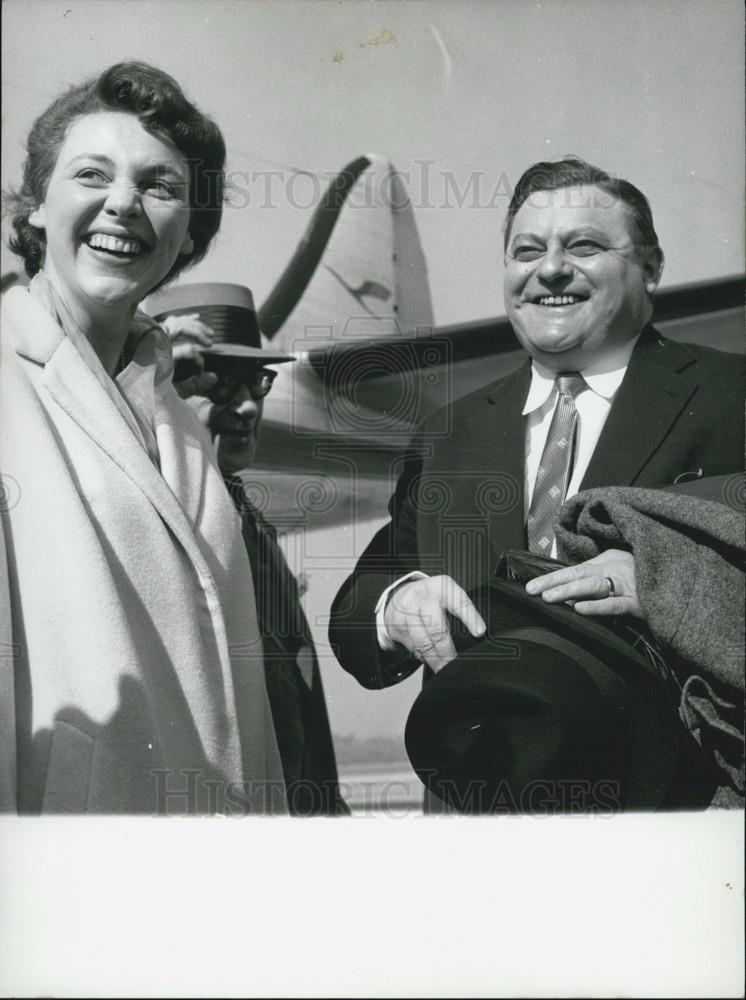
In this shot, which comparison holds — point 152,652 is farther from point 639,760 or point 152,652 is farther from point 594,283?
point 594,283

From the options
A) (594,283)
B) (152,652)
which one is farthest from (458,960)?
(594,283)

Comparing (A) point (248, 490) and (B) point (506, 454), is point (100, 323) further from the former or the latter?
(B) point (506, 454)

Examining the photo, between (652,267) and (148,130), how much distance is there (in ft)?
3.36

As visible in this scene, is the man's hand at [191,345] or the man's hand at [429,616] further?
the man's hand at [191,345]

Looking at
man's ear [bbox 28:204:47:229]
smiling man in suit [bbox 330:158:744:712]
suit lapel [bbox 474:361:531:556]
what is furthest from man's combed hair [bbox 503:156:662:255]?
man's ear [bbox 28:204:47:229]

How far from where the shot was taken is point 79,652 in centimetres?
216

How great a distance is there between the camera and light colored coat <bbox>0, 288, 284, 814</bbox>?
2.16 meters

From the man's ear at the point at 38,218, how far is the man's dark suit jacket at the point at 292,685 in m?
0.68

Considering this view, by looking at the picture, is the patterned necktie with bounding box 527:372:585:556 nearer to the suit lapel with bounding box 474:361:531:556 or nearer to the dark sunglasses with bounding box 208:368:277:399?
the suit lapel with bounding box 474:361:531:556

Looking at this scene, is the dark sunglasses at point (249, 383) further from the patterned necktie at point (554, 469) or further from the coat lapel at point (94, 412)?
the patterned necktie at point (554, 469)

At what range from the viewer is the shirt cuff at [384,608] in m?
2.34

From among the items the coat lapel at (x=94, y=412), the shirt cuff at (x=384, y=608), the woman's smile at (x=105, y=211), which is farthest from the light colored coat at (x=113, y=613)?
the shirt cuff at (x=384, y=608)

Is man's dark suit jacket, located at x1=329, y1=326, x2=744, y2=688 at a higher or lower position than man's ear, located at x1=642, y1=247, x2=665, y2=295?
lower

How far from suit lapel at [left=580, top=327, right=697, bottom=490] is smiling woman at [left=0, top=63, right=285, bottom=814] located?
728mm
